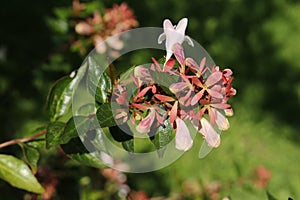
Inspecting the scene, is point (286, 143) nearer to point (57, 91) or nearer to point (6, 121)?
→ point (6, 121)

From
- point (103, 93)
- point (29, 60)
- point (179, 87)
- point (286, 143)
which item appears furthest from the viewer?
point (286, 143)

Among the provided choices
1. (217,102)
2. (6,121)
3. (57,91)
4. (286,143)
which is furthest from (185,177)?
(217,102)

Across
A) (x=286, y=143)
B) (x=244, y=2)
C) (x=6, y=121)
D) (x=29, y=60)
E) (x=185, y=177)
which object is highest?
(x=29, y=60)

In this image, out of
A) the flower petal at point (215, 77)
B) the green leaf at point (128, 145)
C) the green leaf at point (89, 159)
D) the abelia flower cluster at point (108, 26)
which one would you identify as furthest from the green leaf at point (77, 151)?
the abelia flower cluster at point (108, 26)

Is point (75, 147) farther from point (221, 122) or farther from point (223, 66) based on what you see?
point (223, 66)

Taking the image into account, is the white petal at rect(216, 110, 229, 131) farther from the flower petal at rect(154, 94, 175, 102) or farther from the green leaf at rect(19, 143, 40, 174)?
the green leaf at rect(19, 143, 40, 174)

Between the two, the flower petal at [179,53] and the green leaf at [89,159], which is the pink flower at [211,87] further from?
the green leaf at [89,159]
